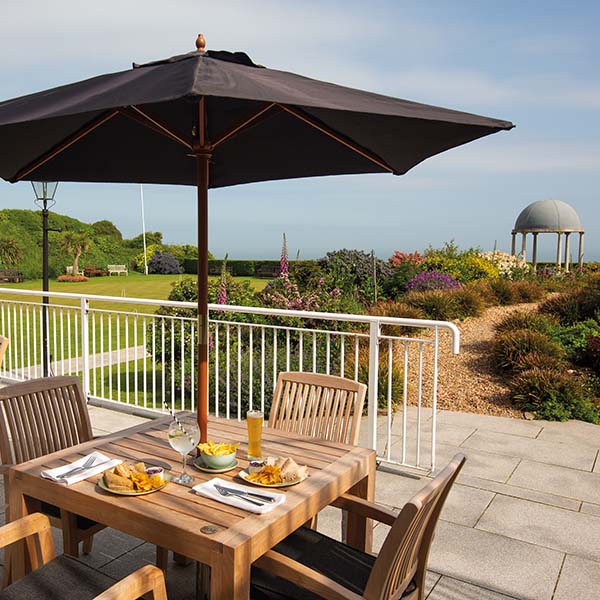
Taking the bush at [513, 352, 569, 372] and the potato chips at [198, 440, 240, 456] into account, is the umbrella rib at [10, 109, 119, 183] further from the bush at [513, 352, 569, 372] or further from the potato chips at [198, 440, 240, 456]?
the bush at [513, 352, 569, 372]

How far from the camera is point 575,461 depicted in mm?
4430

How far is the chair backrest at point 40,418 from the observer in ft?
8.42

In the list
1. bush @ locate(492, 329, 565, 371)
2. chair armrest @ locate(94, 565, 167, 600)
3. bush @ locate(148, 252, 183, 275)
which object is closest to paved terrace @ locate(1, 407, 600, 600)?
chair armrest @ locate(94, 565, 167, 600)

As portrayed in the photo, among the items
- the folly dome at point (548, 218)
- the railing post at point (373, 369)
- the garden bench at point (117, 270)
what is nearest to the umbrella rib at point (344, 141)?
the railing post at point (373, 369)

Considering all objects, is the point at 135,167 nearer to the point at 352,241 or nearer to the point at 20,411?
the point at 20,411

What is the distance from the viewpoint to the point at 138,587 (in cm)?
154

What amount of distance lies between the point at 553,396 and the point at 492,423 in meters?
0.84

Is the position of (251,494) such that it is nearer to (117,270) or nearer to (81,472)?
(81,472)

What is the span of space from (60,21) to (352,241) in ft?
21.3

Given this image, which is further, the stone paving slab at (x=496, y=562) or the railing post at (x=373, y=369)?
the railing post at (x=373, y=369)

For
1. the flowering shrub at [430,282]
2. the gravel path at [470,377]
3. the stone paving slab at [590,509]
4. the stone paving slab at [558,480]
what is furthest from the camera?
the flowering shrub at [430,282]

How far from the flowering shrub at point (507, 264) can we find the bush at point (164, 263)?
20.6 m

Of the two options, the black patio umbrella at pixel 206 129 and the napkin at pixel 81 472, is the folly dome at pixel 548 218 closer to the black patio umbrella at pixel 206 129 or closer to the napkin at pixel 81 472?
the black patio umbrella at pixel 206 129

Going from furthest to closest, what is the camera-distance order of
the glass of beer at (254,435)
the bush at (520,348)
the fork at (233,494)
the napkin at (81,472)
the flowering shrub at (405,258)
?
the flowering shrub at (405,258)
the bush at (520,348)
the glass of beer at (254,435)
the napkin at (81,472)
the fork at (233,494)
